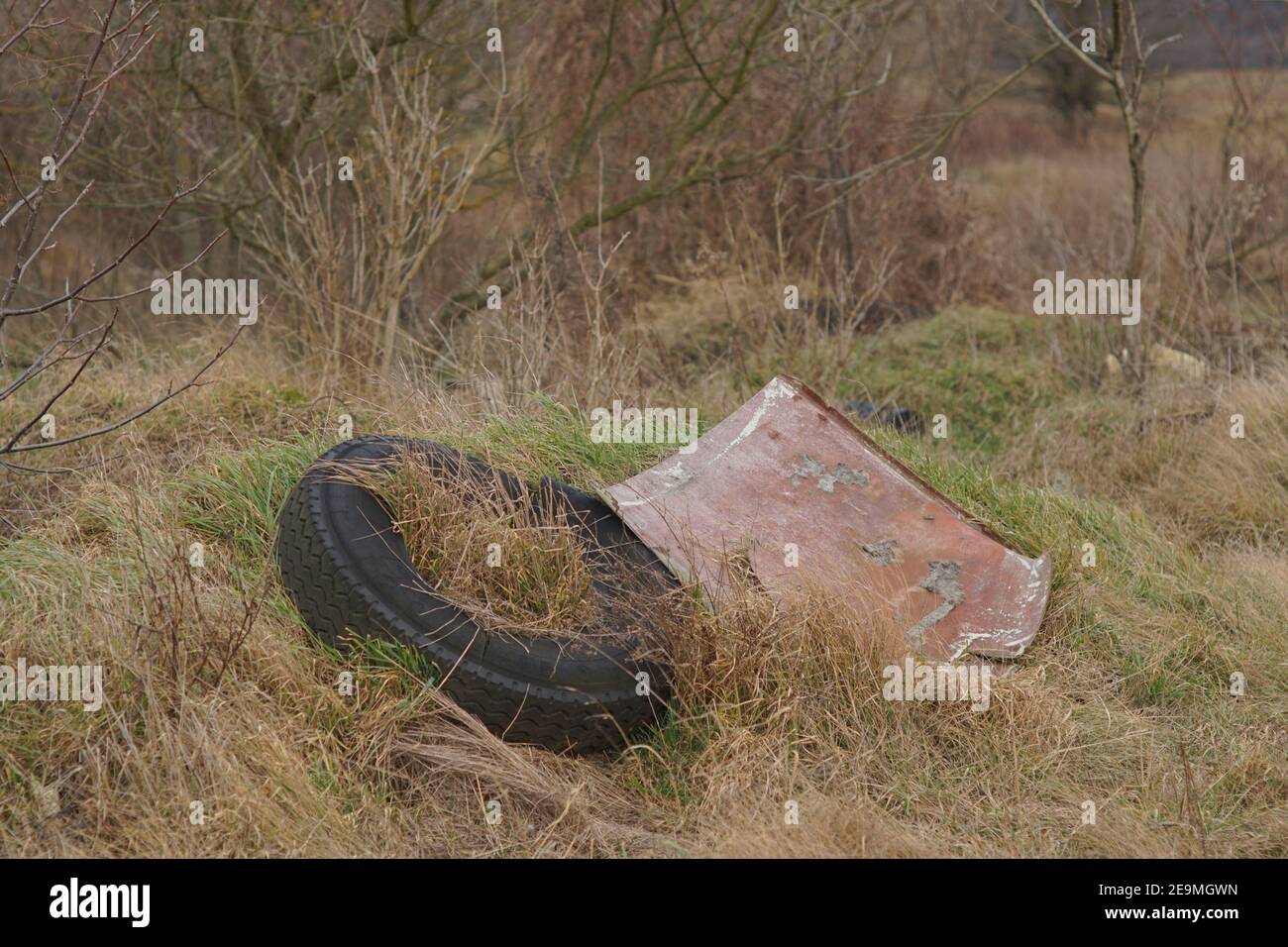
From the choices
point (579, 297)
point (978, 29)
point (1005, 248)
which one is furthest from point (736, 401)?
point (978, 29)

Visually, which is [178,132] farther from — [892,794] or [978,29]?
[978,29]

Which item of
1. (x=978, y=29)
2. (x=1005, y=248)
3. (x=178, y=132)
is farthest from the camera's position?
(x=978, y=29)

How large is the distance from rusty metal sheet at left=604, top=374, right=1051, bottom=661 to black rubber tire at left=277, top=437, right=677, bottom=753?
45cm

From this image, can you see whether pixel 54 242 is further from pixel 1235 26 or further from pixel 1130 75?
pixel 1235 26

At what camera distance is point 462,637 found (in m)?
3.54

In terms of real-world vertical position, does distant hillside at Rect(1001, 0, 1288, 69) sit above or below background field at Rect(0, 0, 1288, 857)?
above

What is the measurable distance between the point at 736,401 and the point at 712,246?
4021mm

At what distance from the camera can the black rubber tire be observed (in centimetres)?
348

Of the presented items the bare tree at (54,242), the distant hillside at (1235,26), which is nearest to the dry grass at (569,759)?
the bare tree at (54,242)

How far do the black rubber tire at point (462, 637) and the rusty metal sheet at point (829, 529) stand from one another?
1.46ft

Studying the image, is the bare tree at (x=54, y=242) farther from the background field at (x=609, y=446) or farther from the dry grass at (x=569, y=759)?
the dry grass at (x=569, y=759)

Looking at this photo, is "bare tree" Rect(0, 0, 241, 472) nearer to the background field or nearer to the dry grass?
the background field

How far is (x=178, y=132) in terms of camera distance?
8.11 meters

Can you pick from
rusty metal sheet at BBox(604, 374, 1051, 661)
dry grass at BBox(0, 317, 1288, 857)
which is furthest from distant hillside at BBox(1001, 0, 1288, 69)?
dry grass at BBox(0, 317, 1288, 857)
